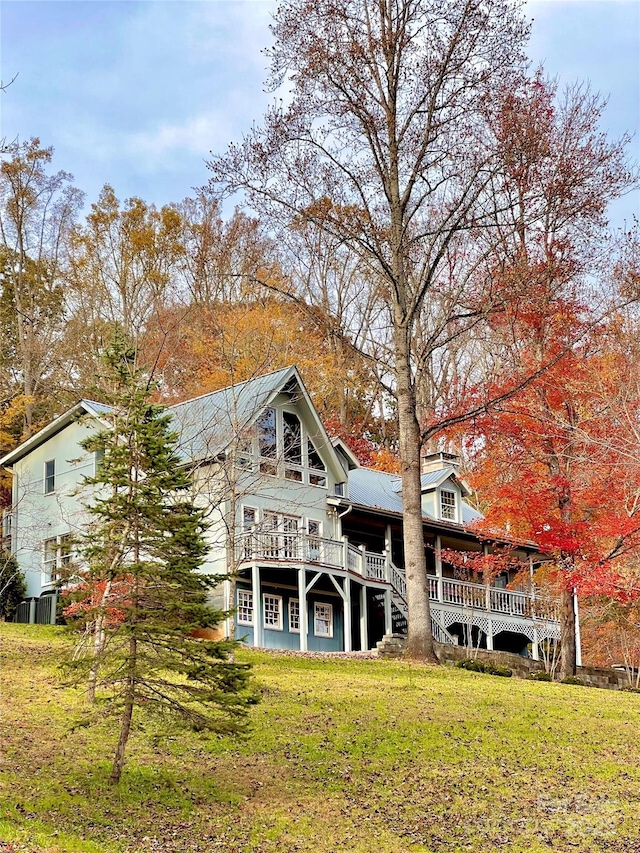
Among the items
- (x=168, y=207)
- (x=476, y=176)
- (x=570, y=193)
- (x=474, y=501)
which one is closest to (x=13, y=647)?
(x=476, y=176)

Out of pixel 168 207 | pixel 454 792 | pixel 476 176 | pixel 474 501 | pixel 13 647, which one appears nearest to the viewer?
pixel 454 792

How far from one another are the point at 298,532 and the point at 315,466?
2819mm

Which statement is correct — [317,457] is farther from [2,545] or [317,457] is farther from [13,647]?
[13,647]

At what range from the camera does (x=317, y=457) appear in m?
30.3

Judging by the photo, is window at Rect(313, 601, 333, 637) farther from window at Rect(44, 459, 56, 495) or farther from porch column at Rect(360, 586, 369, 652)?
window at Rect(44, 459, 56, 495)

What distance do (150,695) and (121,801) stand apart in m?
1.26

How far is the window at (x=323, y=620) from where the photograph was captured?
29031 millimetres

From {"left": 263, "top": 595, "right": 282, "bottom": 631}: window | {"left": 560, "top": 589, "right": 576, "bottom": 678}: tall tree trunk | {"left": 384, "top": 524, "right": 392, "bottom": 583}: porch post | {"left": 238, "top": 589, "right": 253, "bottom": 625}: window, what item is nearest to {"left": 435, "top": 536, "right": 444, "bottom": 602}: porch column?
{"left": 384, "top": 524, "right": 392, "bottom": 583}: porch post

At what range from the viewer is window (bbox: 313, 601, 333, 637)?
29031 millimetres

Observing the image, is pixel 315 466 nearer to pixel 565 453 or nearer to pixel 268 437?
pixel 268 437

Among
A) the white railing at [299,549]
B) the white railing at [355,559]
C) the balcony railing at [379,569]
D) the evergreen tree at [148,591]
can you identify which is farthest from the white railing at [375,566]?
the evergreen tree at [148,591]

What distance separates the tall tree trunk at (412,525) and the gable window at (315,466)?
6981 mm

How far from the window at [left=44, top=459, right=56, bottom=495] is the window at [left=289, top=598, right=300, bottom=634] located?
8175mm

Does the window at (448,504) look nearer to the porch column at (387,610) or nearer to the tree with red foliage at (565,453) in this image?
the porch column at (387,610)
